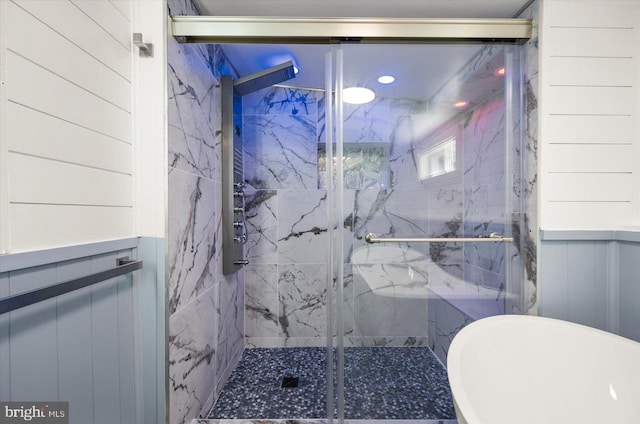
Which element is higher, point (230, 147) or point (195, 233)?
point (230, 147)

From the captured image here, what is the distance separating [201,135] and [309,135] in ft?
3.52

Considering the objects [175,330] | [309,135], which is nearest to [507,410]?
[175,330]

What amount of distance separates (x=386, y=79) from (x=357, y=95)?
171 mm

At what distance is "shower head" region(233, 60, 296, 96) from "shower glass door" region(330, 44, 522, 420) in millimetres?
588

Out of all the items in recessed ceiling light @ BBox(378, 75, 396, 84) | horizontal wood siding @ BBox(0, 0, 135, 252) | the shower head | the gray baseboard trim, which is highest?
the shower head

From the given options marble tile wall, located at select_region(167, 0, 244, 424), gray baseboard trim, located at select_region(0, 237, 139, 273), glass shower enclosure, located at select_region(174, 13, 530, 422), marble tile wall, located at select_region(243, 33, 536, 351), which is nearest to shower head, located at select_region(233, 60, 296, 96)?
marble tile wall, located at select_region(167, 0, 244, 424)

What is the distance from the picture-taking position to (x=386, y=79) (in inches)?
56.0

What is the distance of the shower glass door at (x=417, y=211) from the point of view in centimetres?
142

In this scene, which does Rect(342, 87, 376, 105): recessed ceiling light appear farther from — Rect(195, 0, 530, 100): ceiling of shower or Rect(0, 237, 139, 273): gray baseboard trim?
Rect(0, 237, 139, 273): gray baseboard trim

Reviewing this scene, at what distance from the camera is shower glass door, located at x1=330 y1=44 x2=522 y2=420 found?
1418 millimetres

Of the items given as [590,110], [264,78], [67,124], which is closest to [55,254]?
[67,124]

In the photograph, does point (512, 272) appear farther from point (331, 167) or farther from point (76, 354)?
point (76, 354)

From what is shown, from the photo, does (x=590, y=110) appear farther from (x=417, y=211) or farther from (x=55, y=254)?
(x=55, y=254)

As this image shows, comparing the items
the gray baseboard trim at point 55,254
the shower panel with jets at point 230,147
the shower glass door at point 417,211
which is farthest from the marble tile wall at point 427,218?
the gray baseboard trim at point 55,254
